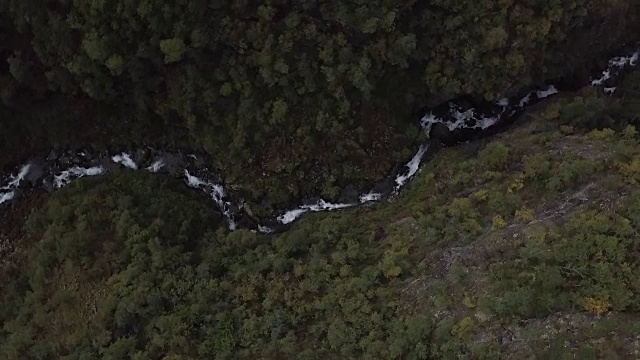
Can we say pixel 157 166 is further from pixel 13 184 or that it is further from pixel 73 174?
pixel 13 184

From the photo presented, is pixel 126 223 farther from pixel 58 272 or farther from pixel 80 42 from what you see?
pixel 80 42

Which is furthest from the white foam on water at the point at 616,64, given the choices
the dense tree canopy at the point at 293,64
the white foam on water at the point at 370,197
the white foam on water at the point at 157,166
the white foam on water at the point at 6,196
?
the white foam on water at the point at 6,196

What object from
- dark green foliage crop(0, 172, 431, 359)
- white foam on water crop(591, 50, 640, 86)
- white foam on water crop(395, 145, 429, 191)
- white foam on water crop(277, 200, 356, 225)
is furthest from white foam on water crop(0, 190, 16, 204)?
white foam on water crop(591, 50, 640, 86)

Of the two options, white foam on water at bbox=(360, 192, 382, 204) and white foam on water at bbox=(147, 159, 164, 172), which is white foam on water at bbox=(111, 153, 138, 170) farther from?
white foam on water at bbox=(360, 192, 382, 204)

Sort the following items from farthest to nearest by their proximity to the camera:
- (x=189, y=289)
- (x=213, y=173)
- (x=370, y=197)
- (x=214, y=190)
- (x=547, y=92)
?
(x=214, y=190), (x=213, y=173), (x=547, y=92), (x=370, y=197), (x=189, y=289)

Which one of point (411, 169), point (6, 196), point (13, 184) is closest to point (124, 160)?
point (13, 184)
